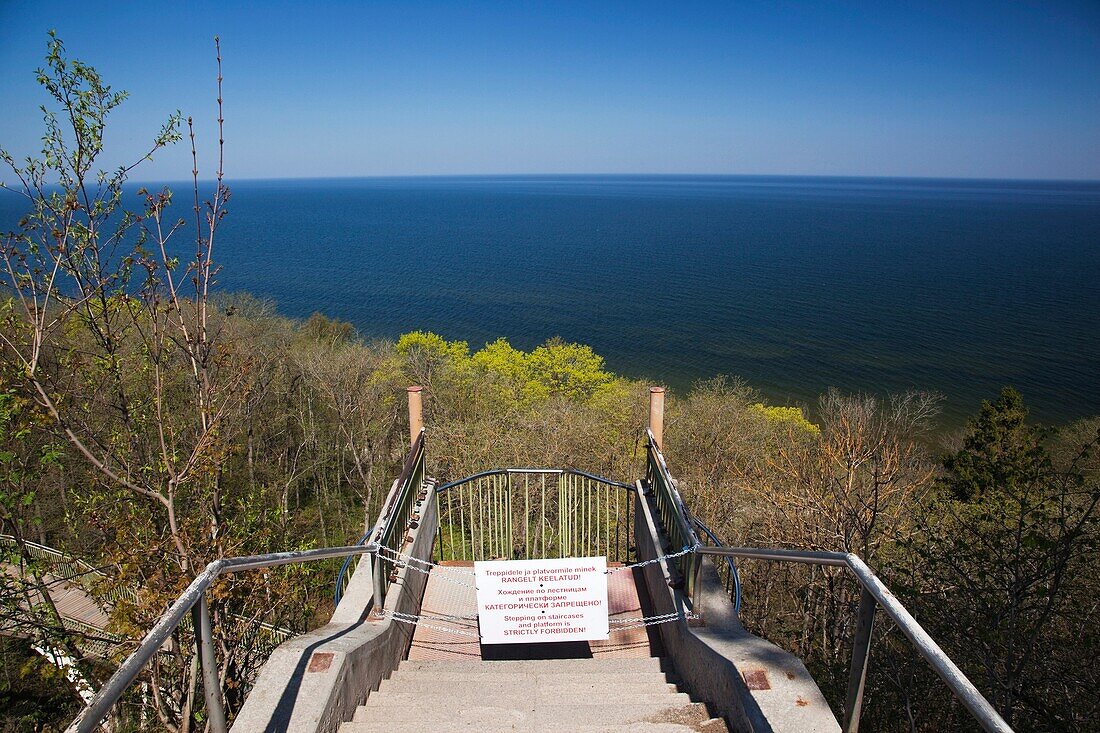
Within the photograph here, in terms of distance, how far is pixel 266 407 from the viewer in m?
25.9

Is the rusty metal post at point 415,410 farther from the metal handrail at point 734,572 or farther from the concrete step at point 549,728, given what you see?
the concrete step at point 549,728

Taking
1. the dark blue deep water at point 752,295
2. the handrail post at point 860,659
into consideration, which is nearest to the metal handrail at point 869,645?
the handrail post at point 860,659

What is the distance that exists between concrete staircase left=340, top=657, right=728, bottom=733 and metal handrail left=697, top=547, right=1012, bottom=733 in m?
1.03

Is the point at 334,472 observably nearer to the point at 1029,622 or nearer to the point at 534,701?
the point at 1029,622

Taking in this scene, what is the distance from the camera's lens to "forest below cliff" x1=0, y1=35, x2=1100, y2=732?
5332 millimetres

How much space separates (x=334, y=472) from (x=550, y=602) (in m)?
25.9

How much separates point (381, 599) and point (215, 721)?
8.38 feet

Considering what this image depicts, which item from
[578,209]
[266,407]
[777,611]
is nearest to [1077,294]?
[777,611]

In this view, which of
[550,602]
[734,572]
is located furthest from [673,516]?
[550,602]

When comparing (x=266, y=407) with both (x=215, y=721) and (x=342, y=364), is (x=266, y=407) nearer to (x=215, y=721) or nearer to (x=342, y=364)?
(x=342, y=364)

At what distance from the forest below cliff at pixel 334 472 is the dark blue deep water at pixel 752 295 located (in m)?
14.6

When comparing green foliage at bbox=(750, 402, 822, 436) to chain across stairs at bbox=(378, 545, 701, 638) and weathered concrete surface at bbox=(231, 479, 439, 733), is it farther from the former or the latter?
weathered concrete surface at bbox=(231, 479, 439, 733)

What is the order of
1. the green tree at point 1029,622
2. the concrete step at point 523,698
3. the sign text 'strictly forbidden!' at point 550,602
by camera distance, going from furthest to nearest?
the green tree at point 1029,622 → the sign text 'strictly forbidden!' at point 550,602 → the concrete step at point 523,698

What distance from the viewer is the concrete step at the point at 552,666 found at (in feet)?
17.0
